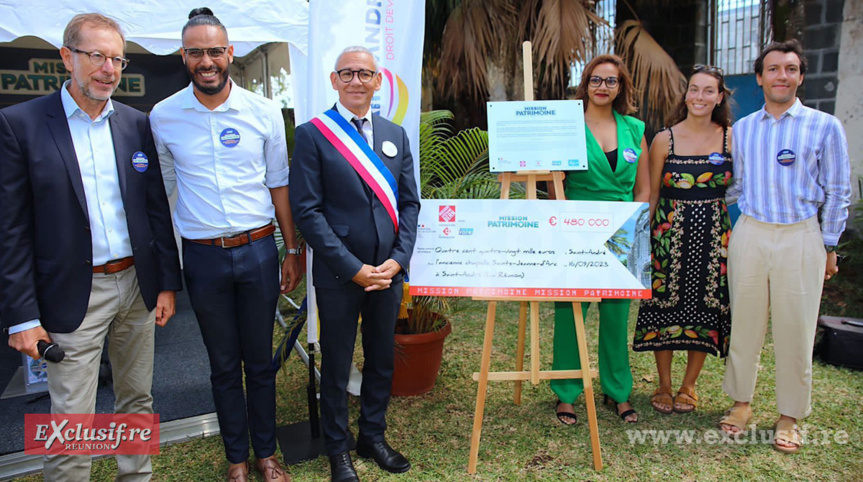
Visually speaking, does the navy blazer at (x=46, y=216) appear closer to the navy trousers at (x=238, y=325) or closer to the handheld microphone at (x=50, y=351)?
the handheld microphone at (x=50, y=351)

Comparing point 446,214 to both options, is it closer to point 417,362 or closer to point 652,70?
point 417,362

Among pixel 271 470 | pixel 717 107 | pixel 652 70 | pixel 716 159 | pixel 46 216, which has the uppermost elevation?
pixel 652 70

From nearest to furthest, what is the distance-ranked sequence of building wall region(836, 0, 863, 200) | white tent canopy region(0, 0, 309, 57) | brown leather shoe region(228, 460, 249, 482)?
brown leather shoe region(228, 460, 249, 482)
white tent canopy region(0, 0, 309, 57)
building wall region(836, 0, 863, 200)

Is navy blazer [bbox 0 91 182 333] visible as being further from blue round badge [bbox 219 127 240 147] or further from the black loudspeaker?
the black loudspeaker

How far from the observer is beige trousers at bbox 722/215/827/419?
2971mm

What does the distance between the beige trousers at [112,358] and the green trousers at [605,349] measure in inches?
83.4

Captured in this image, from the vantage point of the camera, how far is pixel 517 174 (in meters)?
3.03

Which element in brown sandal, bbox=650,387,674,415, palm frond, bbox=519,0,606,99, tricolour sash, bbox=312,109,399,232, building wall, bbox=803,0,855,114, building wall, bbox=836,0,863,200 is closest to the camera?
tricolour sash, bbox=312,109,399,232

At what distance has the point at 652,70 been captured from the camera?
5.85 m

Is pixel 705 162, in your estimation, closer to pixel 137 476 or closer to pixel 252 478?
pixel 252 478

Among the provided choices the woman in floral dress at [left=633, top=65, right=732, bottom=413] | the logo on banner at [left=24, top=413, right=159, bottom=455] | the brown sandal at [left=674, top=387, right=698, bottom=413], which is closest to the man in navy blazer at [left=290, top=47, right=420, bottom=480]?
the logo on banner at [left=24, top=413, right=159, bottom=455]

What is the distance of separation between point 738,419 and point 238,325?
2.77 metres

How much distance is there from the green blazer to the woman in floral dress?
0.73 feet

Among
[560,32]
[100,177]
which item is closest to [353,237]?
[100,177]
